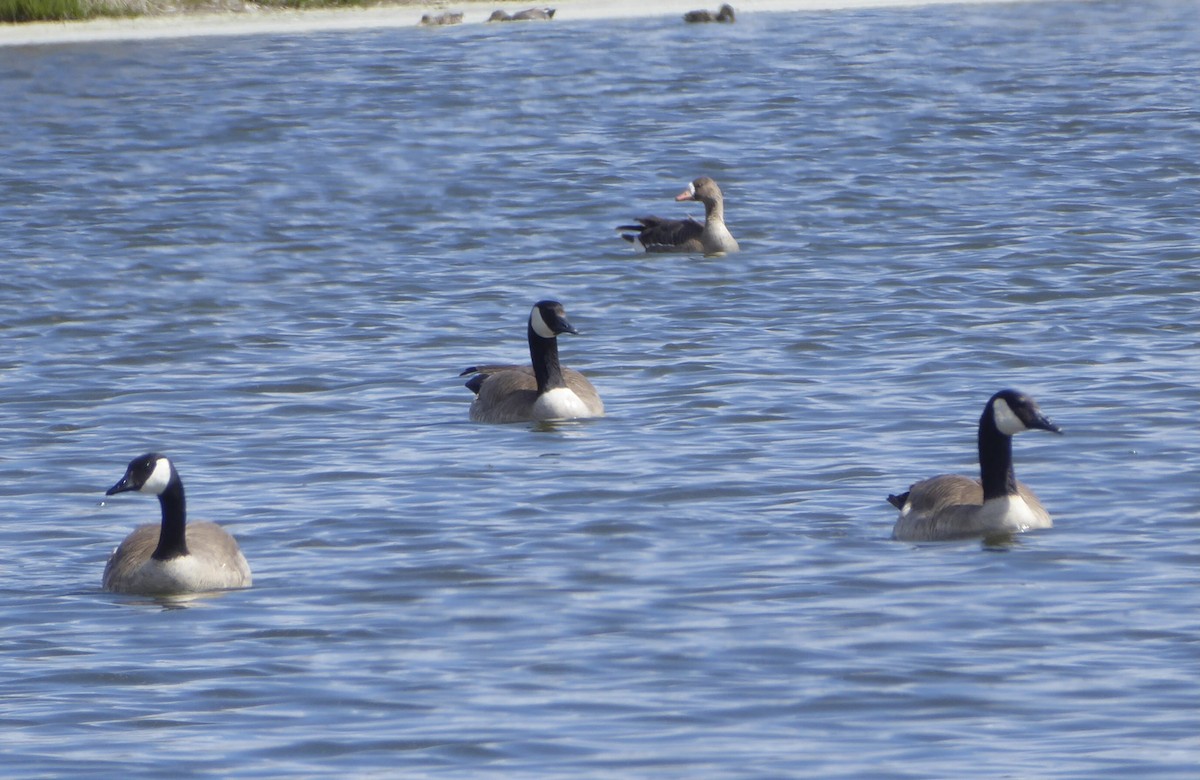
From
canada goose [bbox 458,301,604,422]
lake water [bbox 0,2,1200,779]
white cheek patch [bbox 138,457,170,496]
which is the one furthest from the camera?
canada goose [bbox 458,301,604,422]

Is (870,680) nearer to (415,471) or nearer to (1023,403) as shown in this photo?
(1023,403)

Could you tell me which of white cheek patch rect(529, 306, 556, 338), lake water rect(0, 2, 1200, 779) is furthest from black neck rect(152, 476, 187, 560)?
white cheek patch rect(529, 306, 556, 338)

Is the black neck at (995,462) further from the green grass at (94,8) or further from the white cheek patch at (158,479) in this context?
the green grass at (94,8)

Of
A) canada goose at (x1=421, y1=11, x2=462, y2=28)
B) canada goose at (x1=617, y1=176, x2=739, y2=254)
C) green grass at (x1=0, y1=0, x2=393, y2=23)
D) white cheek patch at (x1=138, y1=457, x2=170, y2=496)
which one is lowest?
canada goose at (x1=617, y1=176, x2=739, y2=254)

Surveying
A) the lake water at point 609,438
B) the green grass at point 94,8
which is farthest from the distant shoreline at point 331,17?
the lake water at point 609,438

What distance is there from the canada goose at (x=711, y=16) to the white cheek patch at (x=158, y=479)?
115 feet

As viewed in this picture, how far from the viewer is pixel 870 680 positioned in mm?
9133

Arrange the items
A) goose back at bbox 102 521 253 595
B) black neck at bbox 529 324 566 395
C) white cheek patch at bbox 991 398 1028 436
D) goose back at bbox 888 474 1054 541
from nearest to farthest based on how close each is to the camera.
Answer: goose back at bbox 102 521 253 595 → goose back at bbox 888 474 1054 541 → white cheek patch at bbox 991 398 1028 436 → black neck at bbox 529 324 566 395

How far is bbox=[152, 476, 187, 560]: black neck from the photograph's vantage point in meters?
11.0

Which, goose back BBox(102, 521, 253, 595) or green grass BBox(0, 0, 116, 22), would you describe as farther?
green grass BBox(0, 0, 116, 22)

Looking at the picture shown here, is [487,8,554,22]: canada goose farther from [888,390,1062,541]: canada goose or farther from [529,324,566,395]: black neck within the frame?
[888,390,1062,541]: canada goose

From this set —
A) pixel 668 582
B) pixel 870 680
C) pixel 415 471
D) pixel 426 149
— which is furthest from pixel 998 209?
pixel 870 680

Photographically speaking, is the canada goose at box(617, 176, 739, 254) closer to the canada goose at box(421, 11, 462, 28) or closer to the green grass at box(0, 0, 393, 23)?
the canada goose at box(421, 11, 462, 28)

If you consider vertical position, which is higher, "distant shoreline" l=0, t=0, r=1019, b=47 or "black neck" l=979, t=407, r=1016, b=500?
"distant shoreline" l=0, t=0, r=1019, b=47
